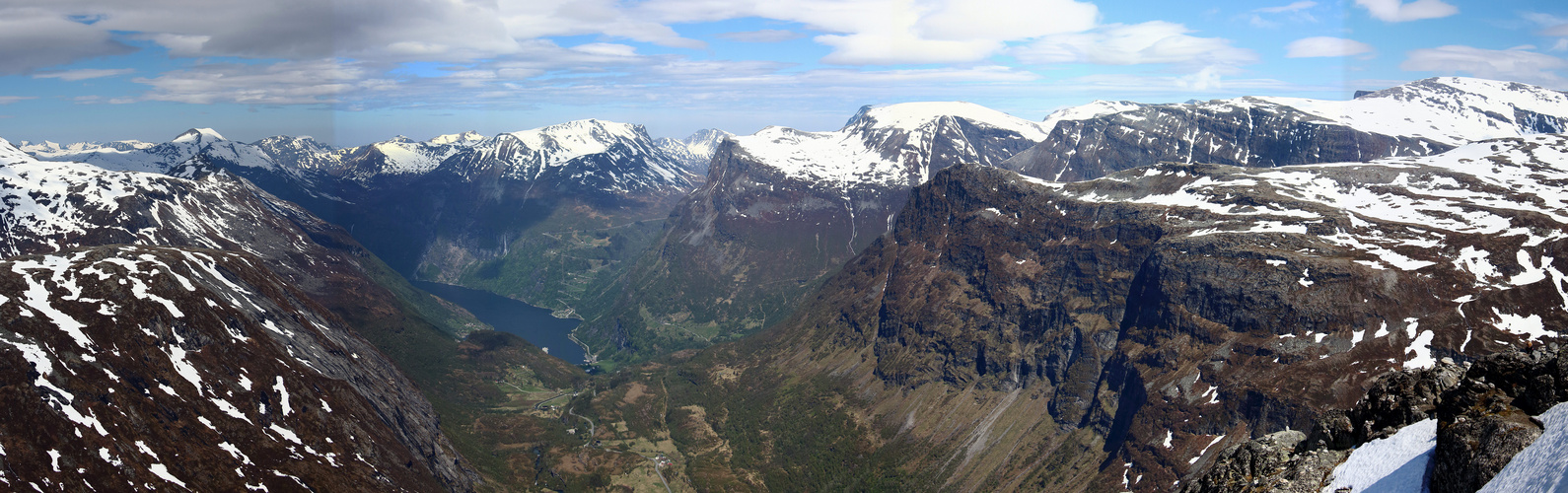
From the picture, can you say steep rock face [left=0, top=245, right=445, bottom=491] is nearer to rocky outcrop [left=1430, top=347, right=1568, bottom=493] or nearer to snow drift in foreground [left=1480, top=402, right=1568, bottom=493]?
rocky outcrop [left=1430, top=347, right=1568, bottom=493]

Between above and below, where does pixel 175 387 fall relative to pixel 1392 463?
below

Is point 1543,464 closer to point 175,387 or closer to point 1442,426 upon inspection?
point 1442,426

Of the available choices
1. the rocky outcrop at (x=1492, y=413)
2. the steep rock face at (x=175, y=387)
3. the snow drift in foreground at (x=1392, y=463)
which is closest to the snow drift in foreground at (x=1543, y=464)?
the rocky outcrop at (x=1492, y=413)

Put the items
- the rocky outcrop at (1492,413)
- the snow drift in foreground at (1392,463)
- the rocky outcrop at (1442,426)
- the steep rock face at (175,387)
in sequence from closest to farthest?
the rocky outcrop at (1492,413)
the rocky outcrop at (1442,426)
the snow drift in foreground at (1392,463)
the steep rock face at (175,387)

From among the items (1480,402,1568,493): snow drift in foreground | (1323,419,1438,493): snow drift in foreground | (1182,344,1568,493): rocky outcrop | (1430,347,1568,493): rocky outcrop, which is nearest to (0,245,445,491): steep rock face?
(1182,344,1568,493): rocky outcrop

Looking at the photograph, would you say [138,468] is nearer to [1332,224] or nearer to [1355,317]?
[1355,317]

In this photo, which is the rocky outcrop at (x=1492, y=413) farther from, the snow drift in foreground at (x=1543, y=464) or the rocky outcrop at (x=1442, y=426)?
the snow drift in foreground at (x=1543, y=464)

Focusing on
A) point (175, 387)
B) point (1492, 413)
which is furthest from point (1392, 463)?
point (175, 387)

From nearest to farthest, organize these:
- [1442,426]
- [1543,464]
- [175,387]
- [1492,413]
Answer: [1543,464], [1492,413], [1442,426], [175,387]
